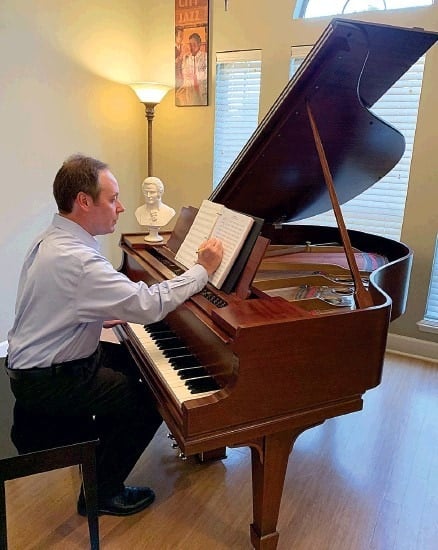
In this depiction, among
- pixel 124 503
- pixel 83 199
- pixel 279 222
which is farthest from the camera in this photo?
pixel 279 222

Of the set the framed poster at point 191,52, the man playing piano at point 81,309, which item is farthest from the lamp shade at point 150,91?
the man playing piano at point 81,309

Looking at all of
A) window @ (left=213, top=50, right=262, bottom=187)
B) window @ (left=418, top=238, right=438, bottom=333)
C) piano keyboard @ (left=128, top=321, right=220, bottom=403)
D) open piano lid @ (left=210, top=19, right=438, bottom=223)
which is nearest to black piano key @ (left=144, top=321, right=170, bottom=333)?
piano keyboard @ (left=128, top=321, right=220, bottom=403)

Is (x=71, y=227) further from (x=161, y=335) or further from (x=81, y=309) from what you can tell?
(x=161, y=335)

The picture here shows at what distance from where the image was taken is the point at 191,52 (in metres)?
4.07

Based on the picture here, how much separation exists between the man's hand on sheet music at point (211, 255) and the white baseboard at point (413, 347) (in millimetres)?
2237

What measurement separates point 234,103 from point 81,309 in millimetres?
3072

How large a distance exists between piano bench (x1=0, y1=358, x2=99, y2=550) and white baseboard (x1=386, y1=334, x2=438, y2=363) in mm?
2542

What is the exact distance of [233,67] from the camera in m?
3.96

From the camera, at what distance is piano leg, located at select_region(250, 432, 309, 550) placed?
1468mm

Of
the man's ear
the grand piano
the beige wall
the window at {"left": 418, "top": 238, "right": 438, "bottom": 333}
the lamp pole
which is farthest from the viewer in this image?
the lamp pole

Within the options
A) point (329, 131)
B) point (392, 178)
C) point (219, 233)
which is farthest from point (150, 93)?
point (219, 233)

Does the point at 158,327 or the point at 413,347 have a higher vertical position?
the point at 158,327

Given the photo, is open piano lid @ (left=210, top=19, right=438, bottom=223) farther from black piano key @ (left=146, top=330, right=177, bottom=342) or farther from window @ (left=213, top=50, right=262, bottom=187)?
window @ (left=213, top=50, right=262, bottom=187)

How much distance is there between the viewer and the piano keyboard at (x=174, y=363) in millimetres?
1404
